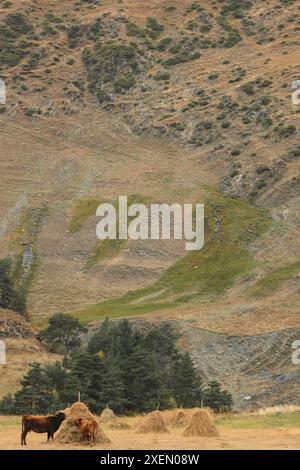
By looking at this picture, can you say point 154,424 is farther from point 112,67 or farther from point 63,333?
point 112,67

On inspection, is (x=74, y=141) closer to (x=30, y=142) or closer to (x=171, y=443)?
(x=30, y=142)

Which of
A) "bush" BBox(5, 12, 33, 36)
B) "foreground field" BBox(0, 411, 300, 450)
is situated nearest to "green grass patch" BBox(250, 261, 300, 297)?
"foreground field" BBox(0, 411, 300, 450)

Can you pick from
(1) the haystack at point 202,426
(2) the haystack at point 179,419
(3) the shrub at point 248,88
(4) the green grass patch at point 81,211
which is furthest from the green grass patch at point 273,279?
(1) the haystack at point 202,426

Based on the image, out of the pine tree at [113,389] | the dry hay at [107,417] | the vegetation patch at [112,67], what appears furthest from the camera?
the vegetation patch at [112,67]

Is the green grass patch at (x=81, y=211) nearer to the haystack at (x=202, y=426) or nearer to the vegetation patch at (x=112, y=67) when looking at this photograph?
the vegetation patch at (x=112, y=67)

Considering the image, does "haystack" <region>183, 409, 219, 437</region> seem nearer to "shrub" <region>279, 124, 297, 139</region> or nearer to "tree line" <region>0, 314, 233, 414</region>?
"tree line" <region>0, 314, 233, 414</region>

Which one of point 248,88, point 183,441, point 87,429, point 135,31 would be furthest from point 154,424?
point 135,31
